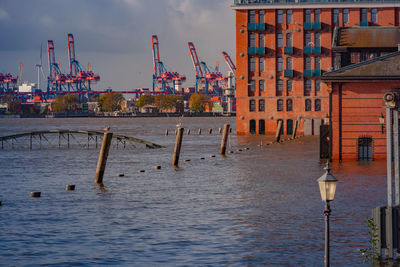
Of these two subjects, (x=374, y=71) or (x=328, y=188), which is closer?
(x=328, y=188)

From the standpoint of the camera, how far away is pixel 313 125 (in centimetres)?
10338

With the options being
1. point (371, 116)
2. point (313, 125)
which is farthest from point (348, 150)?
point (313, 125)

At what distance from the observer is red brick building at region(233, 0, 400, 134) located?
107 meters

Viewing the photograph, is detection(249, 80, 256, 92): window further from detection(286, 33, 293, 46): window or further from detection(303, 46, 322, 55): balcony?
detection(303, 46, 322, 55): balcony

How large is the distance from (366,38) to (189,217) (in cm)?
3402

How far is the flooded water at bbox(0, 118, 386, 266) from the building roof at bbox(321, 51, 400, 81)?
18.1 feet

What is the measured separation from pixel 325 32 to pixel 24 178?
67968mm

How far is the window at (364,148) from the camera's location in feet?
163

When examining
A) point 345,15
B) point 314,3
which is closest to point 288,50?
point 314,3

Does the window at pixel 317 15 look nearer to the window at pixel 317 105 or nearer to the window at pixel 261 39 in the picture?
the window at pixel 261 39

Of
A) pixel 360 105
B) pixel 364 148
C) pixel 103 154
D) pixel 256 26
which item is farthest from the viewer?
pixel 256 26

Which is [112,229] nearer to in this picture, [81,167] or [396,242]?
[396,242]

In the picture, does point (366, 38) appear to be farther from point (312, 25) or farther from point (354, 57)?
point (312, 25)

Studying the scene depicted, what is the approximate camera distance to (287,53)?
107m
